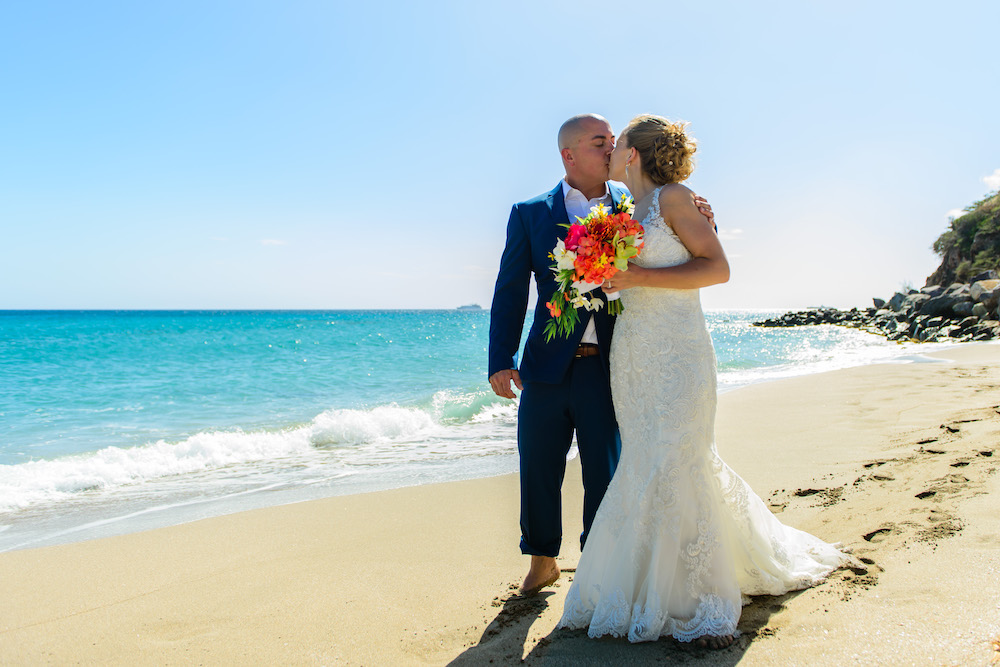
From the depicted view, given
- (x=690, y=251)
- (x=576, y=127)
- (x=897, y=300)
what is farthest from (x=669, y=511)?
(x=897, y=300)

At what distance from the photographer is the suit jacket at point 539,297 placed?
3.06 m

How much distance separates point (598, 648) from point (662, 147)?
2.17 m

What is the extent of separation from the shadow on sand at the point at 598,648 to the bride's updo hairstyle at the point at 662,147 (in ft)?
6.39

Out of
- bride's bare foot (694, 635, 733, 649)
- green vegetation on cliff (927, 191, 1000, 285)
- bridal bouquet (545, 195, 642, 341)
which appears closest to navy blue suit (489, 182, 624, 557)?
bridal bouquet (545, 195, 642, 341)

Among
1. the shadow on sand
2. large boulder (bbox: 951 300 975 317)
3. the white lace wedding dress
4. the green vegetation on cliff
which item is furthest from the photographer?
the green vegetation on cliff

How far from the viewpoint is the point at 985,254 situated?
104 feet

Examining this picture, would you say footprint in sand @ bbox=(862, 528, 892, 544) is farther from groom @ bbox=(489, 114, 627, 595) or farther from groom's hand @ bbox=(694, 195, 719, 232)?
groom's hand @ bbox=(694, 195, 719, 232)

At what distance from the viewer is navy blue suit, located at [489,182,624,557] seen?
10.0 feet

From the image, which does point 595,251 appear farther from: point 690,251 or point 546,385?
point 546,385

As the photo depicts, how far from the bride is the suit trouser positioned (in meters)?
0.18

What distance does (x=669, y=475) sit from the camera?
104 inches

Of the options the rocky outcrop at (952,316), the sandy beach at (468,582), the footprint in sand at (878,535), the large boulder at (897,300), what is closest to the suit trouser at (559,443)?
the sandy beach at (468,582)

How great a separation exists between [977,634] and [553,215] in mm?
2444

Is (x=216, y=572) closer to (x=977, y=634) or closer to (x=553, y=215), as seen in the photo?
(x=553, y=215)
